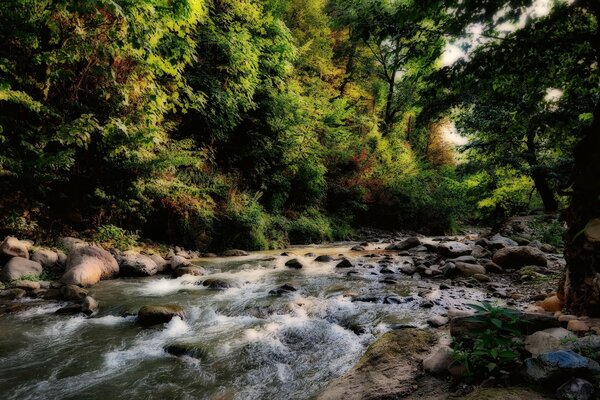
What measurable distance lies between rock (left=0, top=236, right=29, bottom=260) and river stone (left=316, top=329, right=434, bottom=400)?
6580 millimetres

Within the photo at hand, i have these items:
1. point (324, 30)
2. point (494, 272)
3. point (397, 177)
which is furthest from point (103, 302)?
point (324, 30)

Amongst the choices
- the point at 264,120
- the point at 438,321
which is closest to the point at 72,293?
the point at 438,321

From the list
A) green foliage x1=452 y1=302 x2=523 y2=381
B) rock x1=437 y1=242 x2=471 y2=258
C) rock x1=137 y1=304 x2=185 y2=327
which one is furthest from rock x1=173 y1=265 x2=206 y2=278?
rock x1=437 y1=242 x2=471 y2=258

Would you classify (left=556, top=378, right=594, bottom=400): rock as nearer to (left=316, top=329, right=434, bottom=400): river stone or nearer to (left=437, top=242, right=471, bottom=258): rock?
(left=316, top=329, right=434, bottom=400): river stone

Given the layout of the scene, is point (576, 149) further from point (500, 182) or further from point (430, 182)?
point (430, 182)

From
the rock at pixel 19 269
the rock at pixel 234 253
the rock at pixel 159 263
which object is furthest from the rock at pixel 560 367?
the rock at pixel 234 253

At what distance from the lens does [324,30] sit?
2227 cm

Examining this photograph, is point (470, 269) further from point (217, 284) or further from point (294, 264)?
point (217, 284)

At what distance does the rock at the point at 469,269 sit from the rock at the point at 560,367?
5360 mm

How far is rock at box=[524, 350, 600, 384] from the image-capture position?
6.37 ft

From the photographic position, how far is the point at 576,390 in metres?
1.85

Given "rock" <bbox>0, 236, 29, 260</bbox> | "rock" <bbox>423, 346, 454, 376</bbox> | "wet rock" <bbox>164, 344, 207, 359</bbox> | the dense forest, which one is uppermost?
the dense forest

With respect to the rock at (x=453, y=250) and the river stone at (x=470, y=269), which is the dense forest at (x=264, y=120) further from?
the river stone at (x=470, y=269)

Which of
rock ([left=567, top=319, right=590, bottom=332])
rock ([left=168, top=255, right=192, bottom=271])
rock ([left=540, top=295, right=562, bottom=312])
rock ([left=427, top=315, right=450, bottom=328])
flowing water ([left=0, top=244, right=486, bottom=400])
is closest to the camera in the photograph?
rock ([left=567, top=319, right=590, bottom=332])
